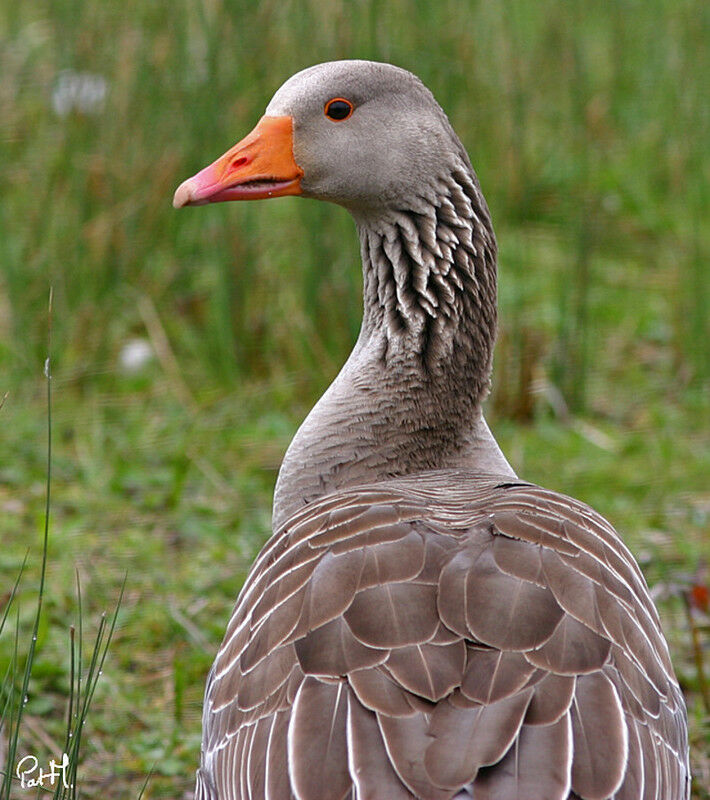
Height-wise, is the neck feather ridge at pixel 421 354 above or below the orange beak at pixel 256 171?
below

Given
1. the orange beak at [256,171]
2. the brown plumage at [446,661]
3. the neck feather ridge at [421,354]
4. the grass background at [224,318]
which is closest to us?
the brown plumage at [446,661]

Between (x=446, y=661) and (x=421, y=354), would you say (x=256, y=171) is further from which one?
(x=446, y=661)

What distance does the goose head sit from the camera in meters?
3.69

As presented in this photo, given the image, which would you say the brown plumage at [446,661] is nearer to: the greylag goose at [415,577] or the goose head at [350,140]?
the greylag goose at [415,577]

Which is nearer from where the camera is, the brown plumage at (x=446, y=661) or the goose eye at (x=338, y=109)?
the brown plumage at (x=446, y=661)

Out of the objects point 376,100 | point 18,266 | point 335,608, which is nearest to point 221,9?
point 18,266

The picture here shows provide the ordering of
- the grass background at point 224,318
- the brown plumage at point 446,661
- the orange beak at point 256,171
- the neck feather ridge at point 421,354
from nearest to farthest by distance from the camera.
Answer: the brown plumage at point 446,661
the orange beak at point 256,171
the neck feather ridge at point 421,354
the grass background at point 224,318

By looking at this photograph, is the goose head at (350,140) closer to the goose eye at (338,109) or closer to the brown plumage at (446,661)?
the goose eye at (338,109)

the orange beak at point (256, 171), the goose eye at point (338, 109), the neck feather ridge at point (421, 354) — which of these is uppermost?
the goose eye at point (338, 109)

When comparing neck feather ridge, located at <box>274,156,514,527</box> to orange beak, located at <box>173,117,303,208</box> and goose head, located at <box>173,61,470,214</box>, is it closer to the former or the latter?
goose head, located at <box>173,61,470,214</box>

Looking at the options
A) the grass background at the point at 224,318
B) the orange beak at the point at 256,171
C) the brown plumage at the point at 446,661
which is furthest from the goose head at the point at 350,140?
the grass background at the point at 224,318

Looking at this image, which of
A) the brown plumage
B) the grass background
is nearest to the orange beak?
the brown plumage

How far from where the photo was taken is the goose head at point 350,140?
12.1 ft

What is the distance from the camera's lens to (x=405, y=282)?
3822 millimetres
